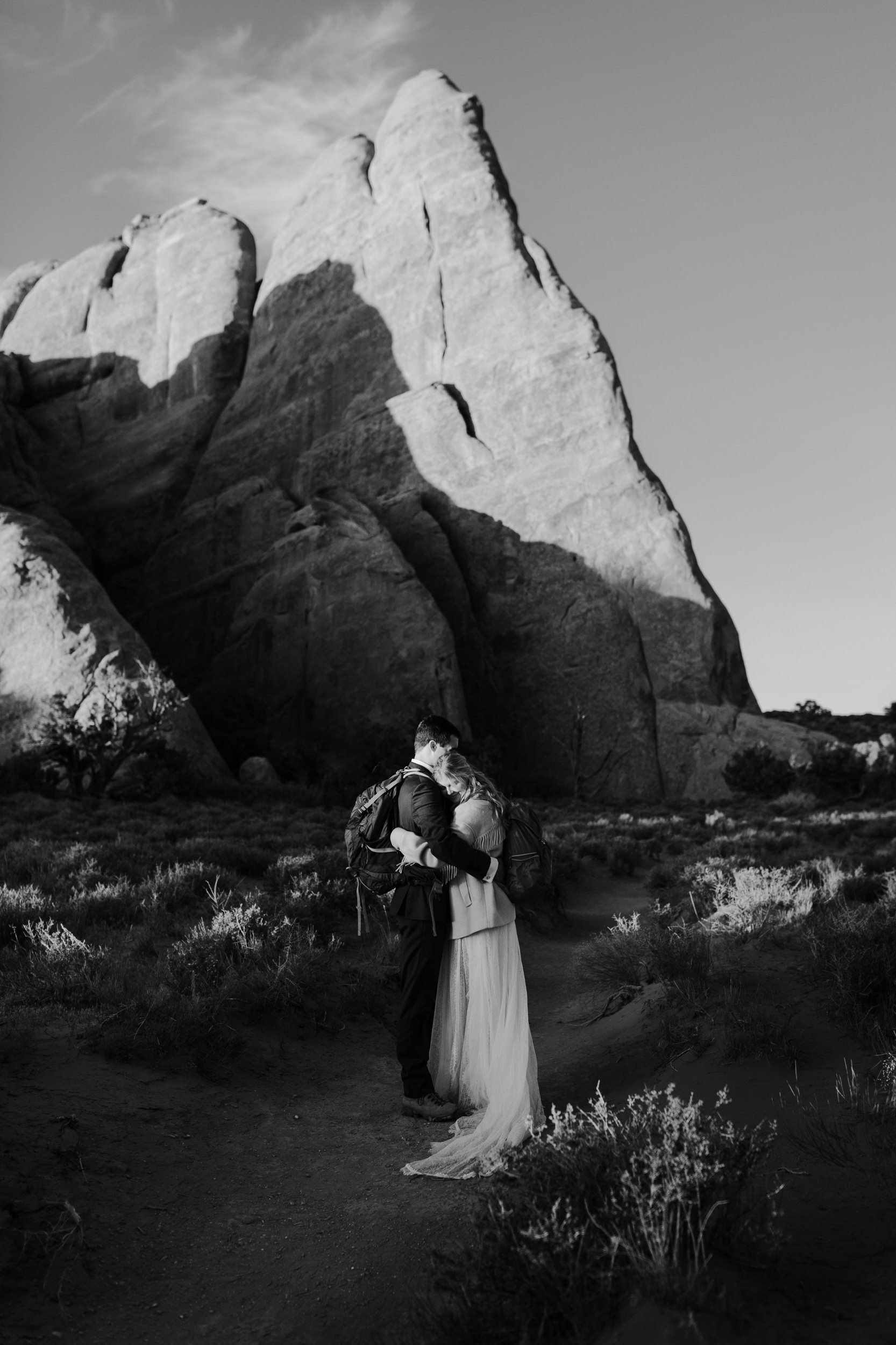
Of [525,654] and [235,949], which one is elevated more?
[525,654]

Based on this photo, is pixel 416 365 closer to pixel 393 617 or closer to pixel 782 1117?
pixel 393 617

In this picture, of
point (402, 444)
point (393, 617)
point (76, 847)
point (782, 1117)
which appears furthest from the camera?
point (402, 444)

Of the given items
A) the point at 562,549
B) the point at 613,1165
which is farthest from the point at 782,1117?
the point at 562,549

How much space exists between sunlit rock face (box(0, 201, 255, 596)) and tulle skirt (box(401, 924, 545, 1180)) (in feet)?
142

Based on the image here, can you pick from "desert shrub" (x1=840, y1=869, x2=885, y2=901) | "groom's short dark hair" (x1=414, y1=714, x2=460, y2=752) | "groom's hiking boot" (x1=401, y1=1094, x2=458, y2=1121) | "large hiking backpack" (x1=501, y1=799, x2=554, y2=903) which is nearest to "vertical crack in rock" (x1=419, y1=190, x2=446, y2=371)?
"desert shrub" (x1=840, y1=869, x2=885, y2=901)

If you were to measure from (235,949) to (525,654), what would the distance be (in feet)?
105

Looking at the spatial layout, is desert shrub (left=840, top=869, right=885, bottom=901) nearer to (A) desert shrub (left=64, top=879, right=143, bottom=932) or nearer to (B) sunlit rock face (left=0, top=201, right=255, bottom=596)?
(A) desert shrub (left=64, top=879, right=143, bottom=932)

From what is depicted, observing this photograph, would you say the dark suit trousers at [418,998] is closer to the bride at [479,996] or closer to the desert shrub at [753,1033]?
the bride at [479,996]

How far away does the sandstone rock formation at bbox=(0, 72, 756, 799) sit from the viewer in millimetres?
37312

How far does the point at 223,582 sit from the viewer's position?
1710 inches

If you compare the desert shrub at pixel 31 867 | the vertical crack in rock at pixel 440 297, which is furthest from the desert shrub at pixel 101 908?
the vertical crack in rock at pixel 440 297

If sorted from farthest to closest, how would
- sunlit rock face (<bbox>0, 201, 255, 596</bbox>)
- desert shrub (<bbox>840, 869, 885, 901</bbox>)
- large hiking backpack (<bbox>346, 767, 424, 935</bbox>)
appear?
sunlit rock face (<bbox>0, 201, 255, 596</bbox>) → desert shrub (<bbox>840, 869, 885, 901</bbox>) → large hiking backpack (<bbox>346, 767, 424, 935</bbox>)

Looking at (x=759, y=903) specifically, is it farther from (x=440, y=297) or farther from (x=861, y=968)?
(x=440, y=297)

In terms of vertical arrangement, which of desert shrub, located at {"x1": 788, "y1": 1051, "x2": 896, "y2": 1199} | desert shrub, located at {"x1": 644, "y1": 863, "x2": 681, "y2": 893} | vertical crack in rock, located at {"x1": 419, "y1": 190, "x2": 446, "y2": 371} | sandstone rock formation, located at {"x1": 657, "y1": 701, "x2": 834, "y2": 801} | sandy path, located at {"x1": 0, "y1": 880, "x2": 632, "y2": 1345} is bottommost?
sandy path, located at {"x1": 0, "y1": 880, "x2": 632, "y2": 1345}
